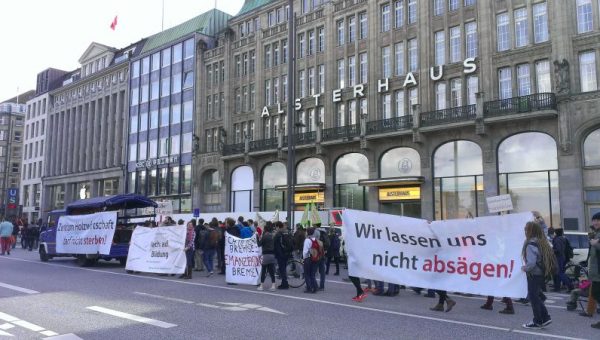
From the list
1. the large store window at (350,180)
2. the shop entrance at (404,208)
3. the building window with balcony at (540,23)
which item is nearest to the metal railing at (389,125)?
the large store window at (350,180)

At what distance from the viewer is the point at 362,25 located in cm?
3697

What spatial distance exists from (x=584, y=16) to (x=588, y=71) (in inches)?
117

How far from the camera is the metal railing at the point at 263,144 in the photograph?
133ft

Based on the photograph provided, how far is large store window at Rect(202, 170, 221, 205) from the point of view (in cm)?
4572

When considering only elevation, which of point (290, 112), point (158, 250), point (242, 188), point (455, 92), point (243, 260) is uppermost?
point (455, 92)

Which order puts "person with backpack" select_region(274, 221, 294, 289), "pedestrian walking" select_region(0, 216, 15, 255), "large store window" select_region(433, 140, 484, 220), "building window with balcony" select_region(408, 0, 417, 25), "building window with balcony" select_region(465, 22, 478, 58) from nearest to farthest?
1. "person with backpack" select_region(274, 221, 294, 289)
2. "pedestrian walking" select_region(0, 216, 15, 255)
3. "large store window" select_region(433, 140, 484, 220)
4. "building window with balcony" select_region(465, 22, 478, 58)
5. "building window with balcony" select_region(408, 0, 417, 25)

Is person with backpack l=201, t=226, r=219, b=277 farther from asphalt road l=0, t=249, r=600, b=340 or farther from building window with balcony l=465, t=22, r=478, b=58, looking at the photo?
Answer: building window with balcony l=465, t=22, r=478, b=58

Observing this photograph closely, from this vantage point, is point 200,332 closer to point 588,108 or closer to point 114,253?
point 114,253

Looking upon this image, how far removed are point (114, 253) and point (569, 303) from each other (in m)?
15.0

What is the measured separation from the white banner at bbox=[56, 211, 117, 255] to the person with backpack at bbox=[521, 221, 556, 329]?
1489 cm

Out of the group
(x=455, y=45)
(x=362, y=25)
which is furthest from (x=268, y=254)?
(x=362, y=25)

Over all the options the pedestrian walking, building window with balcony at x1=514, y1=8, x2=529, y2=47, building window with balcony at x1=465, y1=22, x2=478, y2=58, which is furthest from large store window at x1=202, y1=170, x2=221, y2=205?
building window with balcony at x1=514, y1=8, x2=529, y2=47

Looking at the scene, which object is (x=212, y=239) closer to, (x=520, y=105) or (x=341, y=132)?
(x=520, y=105)

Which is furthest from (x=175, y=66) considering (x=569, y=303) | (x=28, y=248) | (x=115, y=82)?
(x=569, y=303)
